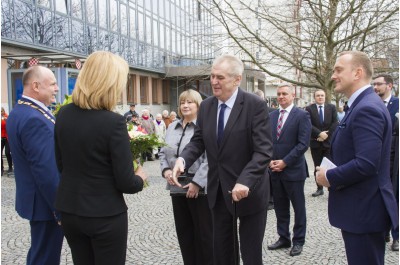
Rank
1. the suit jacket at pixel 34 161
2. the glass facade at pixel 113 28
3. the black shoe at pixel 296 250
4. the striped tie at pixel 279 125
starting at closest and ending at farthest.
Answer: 1. the suit jacket at pixel 34 161
2. the black shoe at pixel 296 250
3. the striped tie at pixel 279 125
4. the glass facade at pixel 113 28

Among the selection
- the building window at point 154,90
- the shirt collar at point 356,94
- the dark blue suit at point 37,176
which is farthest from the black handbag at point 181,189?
the building window at point 154,90

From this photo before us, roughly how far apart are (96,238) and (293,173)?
3.09m

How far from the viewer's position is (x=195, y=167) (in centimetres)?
401

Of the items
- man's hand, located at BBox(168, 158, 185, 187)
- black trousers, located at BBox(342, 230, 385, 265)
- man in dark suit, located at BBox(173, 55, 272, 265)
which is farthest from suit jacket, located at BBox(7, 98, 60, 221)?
black trousers, located at BBox(342, 230, 385, 265)

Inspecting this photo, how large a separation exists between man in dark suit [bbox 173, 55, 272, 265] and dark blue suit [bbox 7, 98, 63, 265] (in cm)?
101

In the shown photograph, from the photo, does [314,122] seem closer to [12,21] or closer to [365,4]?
[365,4]

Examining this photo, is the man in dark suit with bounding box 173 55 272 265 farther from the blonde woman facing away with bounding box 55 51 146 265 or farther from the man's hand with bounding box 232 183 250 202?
the blonde woman facing away with bounding box 55 51 146 265

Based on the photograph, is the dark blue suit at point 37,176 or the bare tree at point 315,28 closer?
the dark blue suit at point 37,176

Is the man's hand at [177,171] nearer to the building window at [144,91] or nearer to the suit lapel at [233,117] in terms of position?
the suit lapel at [233,117]

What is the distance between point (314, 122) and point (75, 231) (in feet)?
21.4

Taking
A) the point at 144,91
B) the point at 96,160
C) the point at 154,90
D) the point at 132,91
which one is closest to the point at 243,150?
the point at 96,160

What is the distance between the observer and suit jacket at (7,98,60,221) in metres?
3.01

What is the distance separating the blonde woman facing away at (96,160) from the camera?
95.2 inches

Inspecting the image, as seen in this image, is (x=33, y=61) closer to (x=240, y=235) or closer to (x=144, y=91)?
(x=240, y=235)
